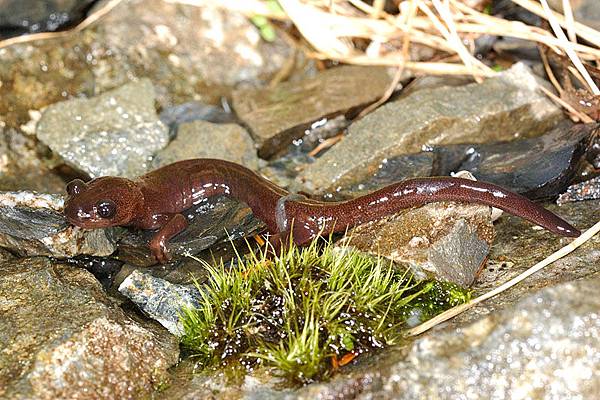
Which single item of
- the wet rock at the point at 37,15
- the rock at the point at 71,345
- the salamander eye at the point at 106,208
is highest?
the wet rock at the point at 37,15

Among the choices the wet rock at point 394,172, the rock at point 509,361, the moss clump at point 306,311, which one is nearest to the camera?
the rock at point 509,361

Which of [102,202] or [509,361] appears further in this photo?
[102,202]

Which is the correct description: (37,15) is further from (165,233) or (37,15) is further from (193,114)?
(165,233)

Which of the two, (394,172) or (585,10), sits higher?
(585,10)

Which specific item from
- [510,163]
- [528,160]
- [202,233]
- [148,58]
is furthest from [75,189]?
[528,160]

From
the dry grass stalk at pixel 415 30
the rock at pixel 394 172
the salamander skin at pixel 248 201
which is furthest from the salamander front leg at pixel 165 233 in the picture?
the dry grass stalk at pixel 415 30

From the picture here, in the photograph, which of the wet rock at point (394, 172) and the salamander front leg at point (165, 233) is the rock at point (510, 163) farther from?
the salamander front leg at point (165, 233)

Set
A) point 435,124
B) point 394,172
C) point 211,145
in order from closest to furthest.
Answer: point 394,172 < point 435,124 < point 211,145
